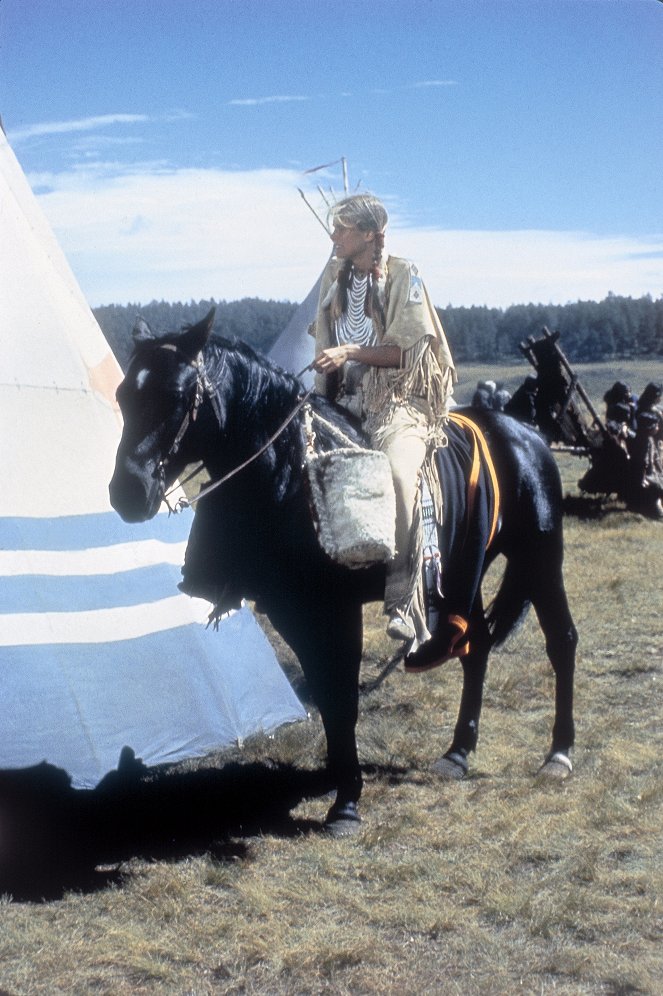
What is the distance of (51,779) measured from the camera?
4441 mm

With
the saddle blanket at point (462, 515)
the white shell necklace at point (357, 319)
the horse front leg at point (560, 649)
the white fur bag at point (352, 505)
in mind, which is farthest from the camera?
the horse front leg at point (560, 649)

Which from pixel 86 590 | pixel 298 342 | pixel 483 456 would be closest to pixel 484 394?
pixel 298 342

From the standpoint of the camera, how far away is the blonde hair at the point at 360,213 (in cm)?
402

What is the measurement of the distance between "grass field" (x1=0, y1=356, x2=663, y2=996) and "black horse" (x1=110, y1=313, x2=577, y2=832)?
0.29 metres

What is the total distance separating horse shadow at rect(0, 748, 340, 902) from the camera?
13.1ft

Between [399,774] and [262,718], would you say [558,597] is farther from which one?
[262,718]

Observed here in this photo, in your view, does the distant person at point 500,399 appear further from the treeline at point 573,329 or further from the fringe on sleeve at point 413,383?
the treeline at point 573,329

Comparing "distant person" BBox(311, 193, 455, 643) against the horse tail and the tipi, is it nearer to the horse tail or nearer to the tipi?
the horse tail

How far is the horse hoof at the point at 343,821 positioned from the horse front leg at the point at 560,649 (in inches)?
46.3

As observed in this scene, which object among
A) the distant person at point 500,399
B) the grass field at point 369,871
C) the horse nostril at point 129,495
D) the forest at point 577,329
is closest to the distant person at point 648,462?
the distant person at point 500,399

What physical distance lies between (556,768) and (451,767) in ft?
1.70

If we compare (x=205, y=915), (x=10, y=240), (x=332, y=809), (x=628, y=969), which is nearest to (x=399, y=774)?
(x=332, y=809)

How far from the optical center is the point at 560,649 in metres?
5.04

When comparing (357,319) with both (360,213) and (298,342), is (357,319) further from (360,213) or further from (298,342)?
(298,342)
